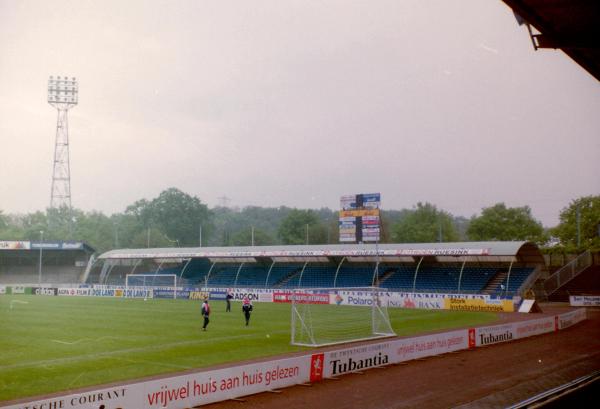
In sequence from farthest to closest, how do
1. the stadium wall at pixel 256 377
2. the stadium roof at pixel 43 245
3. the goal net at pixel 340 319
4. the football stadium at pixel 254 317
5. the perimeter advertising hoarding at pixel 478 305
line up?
1. the stadium roof at pixel 43 245
2. the perimeter advertising hoarding at pixel 478 305
3. the goal net at pixel 340 319
4. the football stadium at pixel 254 317
5. the stadium wall at pixel 256 377

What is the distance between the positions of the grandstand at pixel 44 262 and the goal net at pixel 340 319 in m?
44.5

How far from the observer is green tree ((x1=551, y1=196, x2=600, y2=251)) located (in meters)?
82.9

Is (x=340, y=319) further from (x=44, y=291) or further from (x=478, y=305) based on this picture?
(x=44, y=291)

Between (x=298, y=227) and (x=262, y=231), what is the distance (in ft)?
40.4

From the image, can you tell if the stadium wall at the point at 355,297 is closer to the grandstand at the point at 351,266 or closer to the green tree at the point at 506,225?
the grandstand at the point at 351,266

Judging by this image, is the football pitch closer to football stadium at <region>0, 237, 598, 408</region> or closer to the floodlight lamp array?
football stadium at <region>0, 237, 598, 408</region>

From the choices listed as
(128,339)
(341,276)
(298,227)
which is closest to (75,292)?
(341,276)

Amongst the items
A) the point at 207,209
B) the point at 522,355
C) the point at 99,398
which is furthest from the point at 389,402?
the point at 207,209

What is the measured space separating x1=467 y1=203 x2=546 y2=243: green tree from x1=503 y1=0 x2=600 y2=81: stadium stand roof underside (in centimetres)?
9278

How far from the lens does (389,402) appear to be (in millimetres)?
17922

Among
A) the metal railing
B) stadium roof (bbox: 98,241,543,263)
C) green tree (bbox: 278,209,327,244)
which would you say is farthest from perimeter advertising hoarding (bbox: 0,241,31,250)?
the metal railing

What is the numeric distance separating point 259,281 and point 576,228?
4741 cm

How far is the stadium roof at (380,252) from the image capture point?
56312 mm

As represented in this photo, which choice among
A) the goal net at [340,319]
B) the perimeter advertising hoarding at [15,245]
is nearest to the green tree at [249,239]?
the perimeter advertising hoarding at [15,245]
